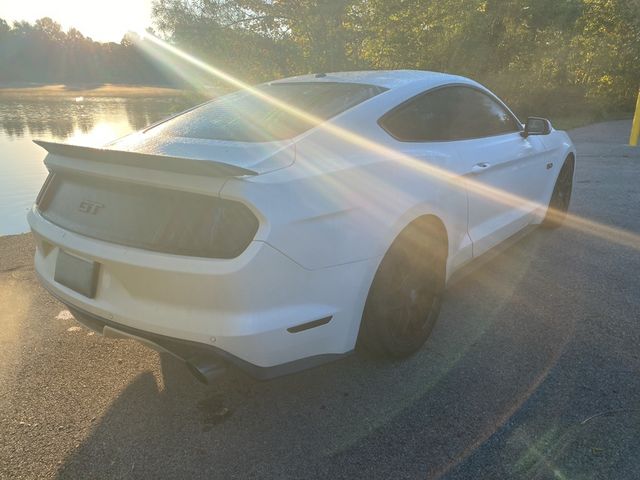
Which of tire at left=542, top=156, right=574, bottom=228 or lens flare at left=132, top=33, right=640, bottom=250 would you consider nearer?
lens flare at left=132, top=33, right=640, bottom=250

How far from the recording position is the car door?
3.12 metres

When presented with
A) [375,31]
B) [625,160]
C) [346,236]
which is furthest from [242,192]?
[375,31]

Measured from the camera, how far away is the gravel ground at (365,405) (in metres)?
2.02

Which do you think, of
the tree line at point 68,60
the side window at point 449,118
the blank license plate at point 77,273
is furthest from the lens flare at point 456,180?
the tree line at point 68,60

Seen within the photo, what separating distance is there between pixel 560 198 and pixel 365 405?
11.6 ft

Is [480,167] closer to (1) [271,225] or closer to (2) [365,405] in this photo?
(2) [365,405]

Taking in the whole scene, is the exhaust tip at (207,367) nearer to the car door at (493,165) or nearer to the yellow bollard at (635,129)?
the car door at (493,165)

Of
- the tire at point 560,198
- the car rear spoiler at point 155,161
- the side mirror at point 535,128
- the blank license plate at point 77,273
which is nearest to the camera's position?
the car rear spoiler at point 155,161

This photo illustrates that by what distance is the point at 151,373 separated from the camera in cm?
268

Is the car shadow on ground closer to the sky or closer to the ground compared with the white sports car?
closer to the ground

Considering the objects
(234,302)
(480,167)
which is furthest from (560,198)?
(234,302)

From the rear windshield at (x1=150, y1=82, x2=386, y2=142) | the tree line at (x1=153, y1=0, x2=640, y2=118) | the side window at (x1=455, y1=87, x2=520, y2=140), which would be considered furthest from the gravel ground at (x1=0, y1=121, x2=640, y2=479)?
the tree line at (x1=153, y1=0, x2=640, y2=118)

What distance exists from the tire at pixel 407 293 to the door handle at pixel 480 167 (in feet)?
1.72

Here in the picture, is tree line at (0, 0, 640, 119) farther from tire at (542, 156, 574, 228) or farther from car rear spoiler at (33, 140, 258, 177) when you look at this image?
car rear spoiler at (33, 140, 258, 177)
